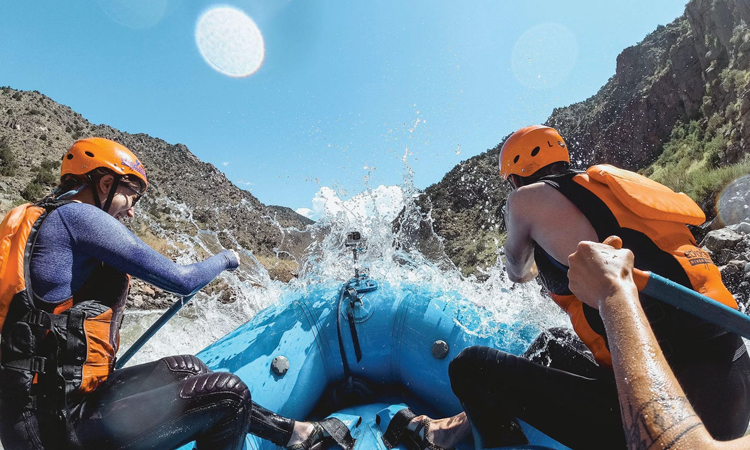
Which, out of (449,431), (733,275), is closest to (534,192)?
(449,431)

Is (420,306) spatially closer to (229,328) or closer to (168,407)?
(168,407)

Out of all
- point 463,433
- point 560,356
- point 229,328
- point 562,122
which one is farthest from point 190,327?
point 562,122

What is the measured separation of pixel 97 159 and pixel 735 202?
13.9 metres

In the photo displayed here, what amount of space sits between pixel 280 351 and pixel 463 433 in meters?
1.69

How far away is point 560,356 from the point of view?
7.70ft

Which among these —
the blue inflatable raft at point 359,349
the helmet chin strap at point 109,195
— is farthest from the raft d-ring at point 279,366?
the helmet chin strap at point 109,195

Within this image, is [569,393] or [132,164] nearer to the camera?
[569,393]

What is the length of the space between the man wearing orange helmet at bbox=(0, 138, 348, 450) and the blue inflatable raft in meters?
0.94

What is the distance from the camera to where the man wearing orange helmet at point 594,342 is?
1.54m

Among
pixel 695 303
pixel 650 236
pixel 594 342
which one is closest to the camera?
pixel 695 303

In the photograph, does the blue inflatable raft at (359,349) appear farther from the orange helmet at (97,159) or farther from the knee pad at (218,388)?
the orange helmet at (97,159)

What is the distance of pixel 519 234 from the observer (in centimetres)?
224

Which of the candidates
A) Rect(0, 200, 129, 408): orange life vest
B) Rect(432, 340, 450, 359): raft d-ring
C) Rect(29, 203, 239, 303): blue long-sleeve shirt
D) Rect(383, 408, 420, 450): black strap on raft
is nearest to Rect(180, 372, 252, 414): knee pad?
Rect(0, 200, 129, 408): orange life vest

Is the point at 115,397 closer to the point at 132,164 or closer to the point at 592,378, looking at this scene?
the point at 132,164
